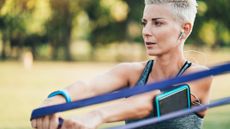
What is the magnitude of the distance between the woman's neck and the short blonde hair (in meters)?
0.22

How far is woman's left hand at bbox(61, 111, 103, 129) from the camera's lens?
1893 mm

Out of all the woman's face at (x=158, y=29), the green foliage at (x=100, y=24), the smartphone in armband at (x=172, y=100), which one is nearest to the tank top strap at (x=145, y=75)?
the woman's face at (x=158, y=29)

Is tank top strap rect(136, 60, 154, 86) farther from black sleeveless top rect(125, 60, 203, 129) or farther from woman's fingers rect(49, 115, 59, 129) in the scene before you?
woman's fingers rect(49, 115, 59, 129)

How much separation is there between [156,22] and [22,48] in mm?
53087

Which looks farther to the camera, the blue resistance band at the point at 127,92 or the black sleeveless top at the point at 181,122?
the black sleeveless top at the point at 181,122

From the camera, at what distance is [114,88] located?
9.16 feet

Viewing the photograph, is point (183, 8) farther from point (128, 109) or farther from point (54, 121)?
point (54, 121)

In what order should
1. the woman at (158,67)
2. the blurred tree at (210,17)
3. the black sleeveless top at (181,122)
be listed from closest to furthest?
the woman at (158,67)
the black sleeveless top at (181,122)
the blurred tree at (210,17)

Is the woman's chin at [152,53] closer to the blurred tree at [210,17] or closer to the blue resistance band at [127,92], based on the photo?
the blue resistance band at [127,92]

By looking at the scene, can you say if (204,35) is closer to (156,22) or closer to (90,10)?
(90,10)

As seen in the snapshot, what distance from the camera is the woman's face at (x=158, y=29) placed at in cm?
265

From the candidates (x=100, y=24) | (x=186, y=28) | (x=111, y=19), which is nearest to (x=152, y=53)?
(x=186, y=28)

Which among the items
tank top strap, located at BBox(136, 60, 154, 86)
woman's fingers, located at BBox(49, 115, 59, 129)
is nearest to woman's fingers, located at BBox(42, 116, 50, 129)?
woman's fingers, located at BBox(49, 115, 59, 129)

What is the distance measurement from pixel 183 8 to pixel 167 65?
0.37 meters
